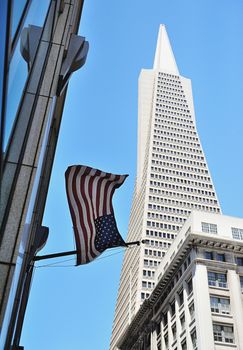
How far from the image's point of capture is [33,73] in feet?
28.8

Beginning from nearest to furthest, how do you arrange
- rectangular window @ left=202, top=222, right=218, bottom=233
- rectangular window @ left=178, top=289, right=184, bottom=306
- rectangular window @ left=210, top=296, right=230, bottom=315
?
1. rectangular window @ left=210, top=296, right=230, bottom=315
2. rectangular window @ left=178, top=289, right=184, bottom=306
3. rectangular window @ left=202, top=222, right=218, bottom=233

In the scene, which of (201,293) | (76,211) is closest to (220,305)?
(201,293)

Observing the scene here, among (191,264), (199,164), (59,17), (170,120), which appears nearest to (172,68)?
(170,120)

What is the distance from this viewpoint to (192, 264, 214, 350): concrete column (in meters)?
45.0

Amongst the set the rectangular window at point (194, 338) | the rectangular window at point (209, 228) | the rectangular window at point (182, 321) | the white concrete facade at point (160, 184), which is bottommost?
the rectangular window at point (194, 338)

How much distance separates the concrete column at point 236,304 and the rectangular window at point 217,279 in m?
0.69

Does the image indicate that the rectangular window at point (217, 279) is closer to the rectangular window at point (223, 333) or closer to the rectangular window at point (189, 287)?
the rectangular window at point (189, 287)

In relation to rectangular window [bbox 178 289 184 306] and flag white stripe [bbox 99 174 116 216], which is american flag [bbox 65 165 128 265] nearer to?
flag white stripe [bbox 99 174 116 216]

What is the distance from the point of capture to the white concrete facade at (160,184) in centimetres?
11300

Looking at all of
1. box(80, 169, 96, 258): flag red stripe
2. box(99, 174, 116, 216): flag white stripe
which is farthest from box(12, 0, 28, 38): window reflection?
box(99, 174, 116, 216): flag white stripe

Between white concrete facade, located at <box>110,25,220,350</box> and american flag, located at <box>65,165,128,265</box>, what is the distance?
86.9 metres

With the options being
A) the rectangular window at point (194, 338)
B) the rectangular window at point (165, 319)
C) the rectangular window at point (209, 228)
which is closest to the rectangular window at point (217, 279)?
the rectangular window at point (194, 338)

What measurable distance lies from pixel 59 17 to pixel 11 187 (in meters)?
8.54

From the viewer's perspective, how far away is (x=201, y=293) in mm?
49312
